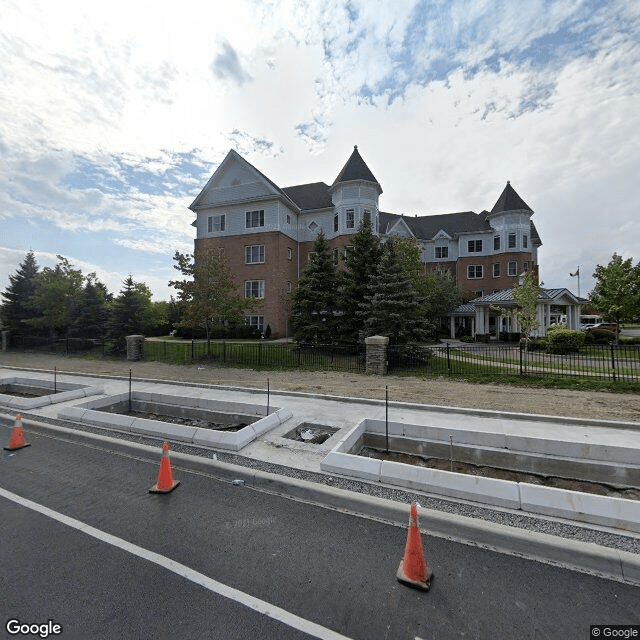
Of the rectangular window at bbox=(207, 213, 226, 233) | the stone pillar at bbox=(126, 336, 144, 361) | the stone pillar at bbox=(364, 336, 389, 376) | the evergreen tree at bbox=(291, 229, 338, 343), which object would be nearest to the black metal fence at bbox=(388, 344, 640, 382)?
the stone pillar at bbox=(364, 336, 389, 376)

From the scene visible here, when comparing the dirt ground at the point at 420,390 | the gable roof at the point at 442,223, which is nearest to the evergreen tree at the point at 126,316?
the dirt ground at the point at 420,390

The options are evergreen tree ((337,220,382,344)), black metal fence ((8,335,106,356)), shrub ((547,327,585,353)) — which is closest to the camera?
A: evergreen tree ((337,220,382,344))

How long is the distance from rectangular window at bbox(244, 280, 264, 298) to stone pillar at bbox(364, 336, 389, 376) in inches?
667

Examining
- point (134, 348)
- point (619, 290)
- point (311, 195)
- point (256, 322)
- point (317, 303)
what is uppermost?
point (311, 195)

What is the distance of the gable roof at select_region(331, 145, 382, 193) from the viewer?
99.3 ft

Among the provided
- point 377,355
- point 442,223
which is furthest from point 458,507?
point 442,223

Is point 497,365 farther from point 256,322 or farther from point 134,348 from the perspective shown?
point 134,348

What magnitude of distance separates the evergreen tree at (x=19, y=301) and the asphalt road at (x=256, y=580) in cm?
3098

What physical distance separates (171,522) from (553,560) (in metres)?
4.49

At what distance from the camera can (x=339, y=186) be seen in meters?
30.5

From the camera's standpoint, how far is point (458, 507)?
15.4 ft

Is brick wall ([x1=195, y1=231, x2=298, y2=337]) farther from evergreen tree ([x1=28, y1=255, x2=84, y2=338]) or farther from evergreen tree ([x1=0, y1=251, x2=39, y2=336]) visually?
evergreen tree ([x1=0, y1=251, x2=39, y2=336])

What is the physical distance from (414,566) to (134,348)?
20955 millimetres

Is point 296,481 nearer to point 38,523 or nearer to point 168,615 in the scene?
point 168,615
